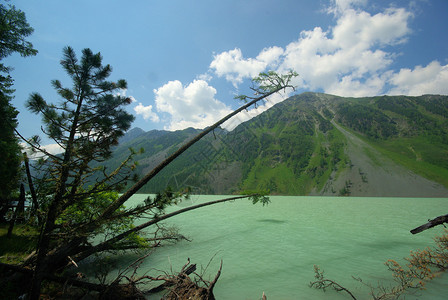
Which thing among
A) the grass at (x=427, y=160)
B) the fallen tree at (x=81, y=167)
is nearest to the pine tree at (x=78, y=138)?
the fallen tree at (x=81, y=167)

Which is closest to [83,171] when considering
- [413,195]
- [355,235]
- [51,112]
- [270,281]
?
[51,112]


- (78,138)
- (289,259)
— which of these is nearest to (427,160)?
(289,259)

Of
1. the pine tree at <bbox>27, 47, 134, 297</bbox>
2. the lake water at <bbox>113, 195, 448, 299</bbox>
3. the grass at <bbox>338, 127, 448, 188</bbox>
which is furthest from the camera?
the grass at <bbox>338, 127, 448, 188</bbox>

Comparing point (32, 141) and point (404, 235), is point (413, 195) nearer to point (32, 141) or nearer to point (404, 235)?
point (404, 235)

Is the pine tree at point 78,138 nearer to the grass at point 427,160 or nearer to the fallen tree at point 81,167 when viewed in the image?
the fallen tree at point 81,167

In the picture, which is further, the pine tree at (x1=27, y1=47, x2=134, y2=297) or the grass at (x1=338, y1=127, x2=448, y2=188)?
the grass at (x1=338, y1=127, x2=448, y2=188)

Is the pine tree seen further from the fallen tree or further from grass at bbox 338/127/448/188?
grass at bbox 338/127/448/188

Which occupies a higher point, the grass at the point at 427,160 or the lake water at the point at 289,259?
the lake water at the point at 289,259

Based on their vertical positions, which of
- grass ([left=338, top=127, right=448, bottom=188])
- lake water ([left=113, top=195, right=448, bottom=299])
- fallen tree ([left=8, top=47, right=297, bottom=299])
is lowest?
grass ([left=338, top=127, right=448, bottom=188])

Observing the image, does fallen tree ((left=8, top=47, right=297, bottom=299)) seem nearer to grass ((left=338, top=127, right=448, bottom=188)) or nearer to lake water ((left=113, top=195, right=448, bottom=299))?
lake water ((left=113, top=195, right=448, bottom=299))

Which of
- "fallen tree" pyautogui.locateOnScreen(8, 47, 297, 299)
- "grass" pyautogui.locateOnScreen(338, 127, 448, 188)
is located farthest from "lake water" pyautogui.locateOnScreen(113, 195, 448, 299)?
"grass" pyautogui.locateOnScreen(338, 127, 448, 188)

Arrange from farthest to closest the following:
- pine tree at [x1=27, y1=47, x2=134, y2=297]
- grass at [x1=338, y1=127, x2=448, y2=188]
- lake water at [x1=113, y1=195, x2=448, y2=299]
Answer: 1. grass at [x1=338, y1=127, x2=448, y2=188]
2. lake water at [x1=113, y1=195, x2=448, y2=299]
3. pine tree at [x1=27, y1=47, x2=134, y2=297]

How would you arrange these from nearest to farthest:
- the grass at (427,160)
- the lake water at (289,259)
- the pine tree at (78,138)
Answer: the pine tree at (78,138)
the lake water at (289,259)
the grass at (427,160)

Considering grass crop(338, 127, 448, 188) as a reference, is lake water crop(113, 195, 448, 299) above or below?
above
